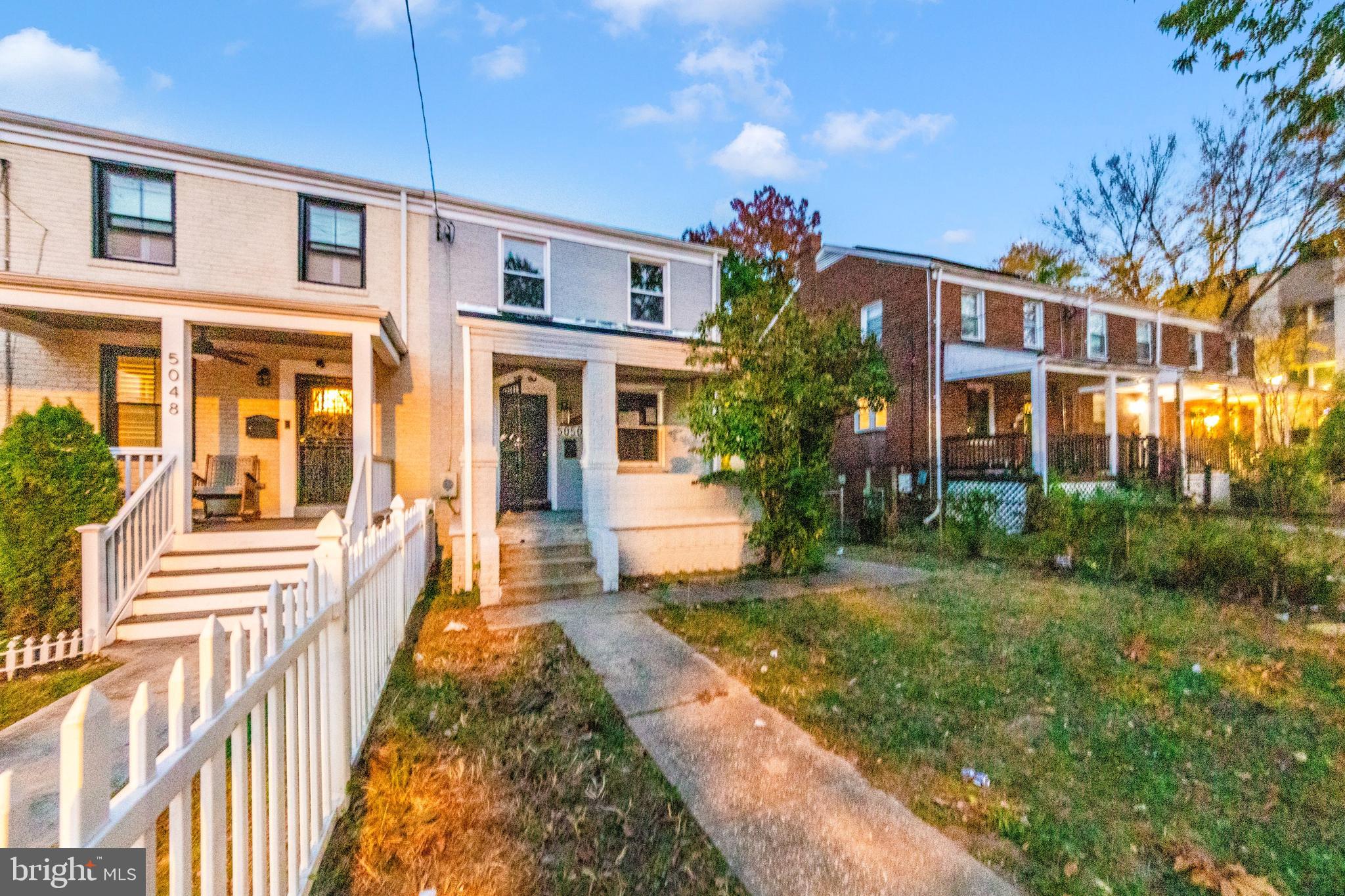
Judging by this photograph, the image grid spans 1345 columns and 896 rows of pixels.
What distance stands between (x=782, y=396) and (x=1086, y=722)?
13.4ft

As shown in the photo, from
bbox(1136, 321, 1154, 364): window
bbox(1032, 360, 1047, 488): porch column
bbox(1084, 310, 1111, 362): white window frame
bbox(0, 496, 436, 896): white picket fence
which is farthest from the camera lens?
bbox(1136, 321, 1154, 364): window

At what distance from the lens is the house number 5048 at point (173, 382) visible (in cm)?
600

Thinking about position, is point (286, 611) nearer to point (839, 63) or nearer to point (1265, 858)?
point (1265, 858)

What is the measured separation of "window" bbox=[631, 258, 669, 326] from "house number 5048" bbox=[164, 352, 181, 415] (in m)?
6.76

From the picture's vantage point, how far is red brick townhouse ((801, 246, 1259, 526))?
12.9 m

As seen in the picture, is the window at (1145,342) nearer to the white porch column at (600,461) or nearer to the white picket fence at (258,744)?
the white porch column at (600,461)

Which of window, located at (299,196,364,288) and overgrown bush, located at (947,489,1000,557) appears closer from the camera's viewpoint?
window, located at (299,196,364,288)

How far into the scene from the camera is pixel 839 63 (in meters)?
11.4

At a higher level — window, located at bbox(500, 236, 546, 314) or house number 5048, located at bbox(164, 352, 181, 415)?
window, located at bbox(500, 236, 546, 314)

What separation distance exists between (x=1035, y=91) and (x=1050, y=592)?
10397mm

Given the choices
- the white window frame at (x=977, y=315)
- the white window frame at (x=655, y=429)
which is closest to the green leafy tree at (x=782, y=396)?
the white window frame at (x=655, y=429)

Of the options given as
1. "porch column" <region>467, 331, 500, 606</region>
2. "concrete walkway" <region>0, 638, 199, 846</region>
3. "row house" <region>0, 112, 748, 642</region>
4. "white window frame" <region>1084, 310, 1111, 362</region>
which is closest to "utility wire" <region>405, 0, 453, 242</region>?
"row house" <region>0, 112, 748, 642</region>

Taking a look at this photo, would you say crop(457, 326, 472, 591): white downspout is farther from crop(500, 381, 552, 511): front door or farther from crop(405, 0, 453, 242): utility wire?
crop(405, 0, 453, 242): utility wire

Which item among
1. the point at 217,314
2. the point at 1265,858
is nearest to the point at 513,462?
the point at 217,314
